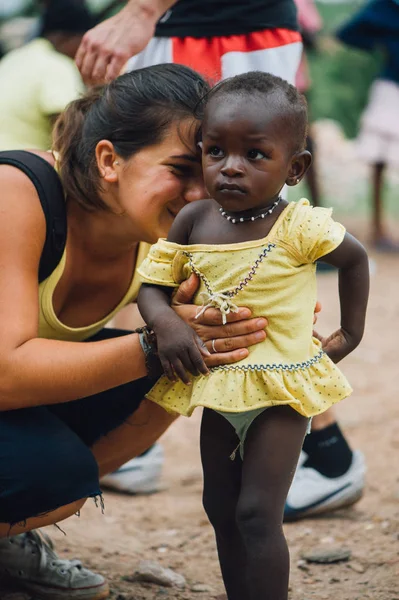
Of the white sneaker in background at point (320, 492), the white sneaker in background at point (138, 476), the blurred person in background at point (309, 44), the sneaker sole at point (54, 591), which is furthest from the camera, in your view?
the blurred person in background at point (309, 44)

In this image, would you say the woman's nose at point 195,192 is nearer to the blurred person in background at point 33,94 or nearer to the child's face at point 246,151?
the child's face at point 246,151

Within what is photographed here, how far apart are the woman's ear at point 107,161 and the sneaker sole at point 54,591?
1.08 m

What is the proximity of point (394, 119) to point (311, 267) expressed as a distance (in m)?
5.39

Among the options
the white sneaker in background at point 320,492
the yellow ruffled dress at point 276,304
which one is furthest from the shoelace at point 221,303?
the white sneaker in background at point 320,492

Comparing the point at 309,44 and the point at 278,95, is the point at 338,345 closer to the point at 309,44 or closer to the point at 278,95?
the point at 278,95

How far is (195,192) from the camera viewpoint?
2264mm

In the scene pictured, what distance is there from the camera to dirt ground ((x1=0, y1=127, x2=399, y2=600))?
2588mm

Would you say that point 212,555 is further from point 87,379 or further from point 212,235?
point 212,235

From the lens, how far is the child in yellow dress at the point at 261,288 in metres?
1.90

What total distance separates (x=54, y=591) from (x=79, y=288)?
82 centimetres

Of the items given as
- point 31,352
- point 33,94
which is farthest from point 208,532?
point 33,94

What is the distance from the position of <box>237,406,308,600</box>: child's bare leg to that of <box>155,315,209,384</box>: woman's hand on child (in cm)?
18

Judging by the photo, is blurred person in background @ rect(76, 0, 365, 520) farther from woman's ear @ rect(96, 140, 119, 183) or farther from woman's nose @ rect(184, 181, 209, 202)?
woman's nose @ rect(184, 181, 209, 202)

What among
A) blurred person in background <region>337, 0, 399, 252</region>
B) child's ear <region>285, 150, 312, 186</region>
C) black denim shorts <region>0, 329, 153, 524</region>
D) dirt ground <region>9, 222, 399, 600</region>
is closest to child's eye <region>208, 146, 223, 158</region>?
child's ear <region>285, 150, 312, 186</region>
